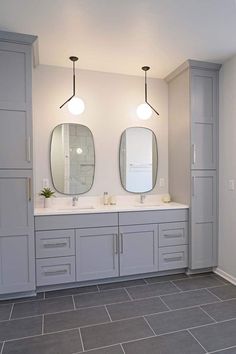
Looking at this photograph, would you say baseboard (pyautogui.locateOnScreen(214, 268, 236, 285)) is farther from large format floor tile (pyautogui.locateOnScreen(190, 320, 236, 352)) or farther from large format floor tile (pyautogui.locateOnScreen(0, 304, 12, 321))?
large format floor tile (pyautogui.locateOnScreen(0, 304, 12, 321))

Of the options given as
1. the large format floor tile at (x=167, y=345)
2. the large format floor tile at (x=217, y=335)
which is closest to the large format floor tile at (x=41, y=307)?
the large format floor tile at (x=167, y=345)

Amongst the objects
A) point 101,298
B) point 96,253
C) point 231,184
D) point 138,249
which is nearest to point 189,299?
point 138,249

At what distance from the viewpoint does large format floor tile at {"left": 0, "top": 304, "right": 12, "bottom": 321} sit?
6.96 feet

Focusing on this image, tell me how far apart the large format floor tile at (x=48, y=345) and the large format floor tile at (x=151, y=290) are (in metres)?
0.82

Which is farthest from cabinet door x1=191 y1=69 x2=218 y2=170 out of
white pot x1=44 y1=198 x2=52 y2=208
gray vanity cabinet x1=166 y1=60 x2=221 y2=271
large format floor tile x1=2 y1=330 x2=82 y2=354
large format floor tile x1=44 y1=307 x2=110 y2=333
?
large format floor tile x1=2 y1=330 x2=82 y2=354

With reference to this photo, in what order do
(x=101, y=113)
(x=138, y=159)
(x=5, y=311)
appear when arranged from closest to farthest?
(x=5, y=311) → (x=101, y=113) → (x=138, y=159)

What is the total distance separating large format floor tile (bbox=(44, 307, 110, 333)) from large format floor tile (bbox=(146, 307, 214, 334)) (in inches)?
16.0

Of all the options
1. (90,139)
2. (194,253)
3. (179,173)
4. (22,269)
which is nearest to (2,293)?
(22,269)

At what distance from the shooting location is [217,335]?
6.13 feet

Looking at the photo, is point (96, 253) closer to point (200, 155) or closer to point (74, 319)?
point (74, 319)

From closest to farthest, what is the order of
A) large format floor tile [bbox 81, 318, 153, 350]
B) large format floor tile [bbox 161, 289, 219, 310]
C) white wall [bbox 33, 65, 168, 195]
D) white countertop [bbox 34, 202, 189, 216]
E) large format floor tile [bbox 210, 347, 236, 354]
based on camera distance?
1. large format floor tile [bbox 210, 347, 236, 354]
2. large format floor tile [bbox 81, 318, 153, 350]
3. large format floor tile [bbox 161, 289, 219, 310]
4. white countertop [bbox 34, 202, 189, 216]
5. white wall [bbox 33, 65, 168, 195]

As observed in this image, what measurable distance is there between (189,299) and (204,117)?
205 cm

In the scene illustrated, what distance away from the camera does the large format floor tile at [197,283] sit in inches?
106

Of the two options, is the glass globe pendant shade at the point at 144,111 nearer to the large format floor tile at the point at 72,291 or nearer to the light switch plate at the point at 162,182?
the light switch plate at the point at 162,182
